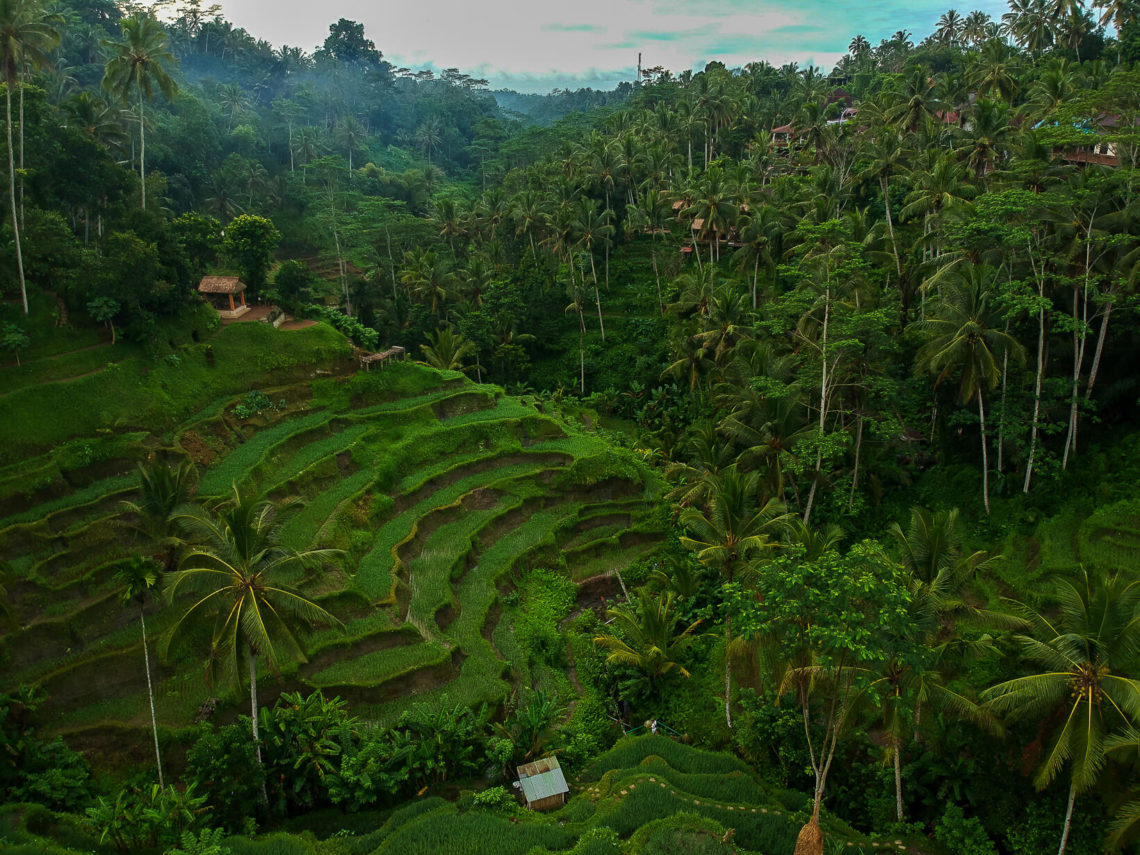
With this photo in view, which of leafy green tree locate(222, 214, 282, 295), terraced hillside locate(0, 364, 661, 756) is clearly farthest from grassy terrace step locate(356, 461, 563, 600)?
leafy green tree locate(222, 214, 282, 295)

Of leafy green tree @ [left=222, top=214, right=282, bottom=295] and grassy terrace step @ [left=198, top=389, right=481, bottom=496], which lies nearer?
grassy terrace step @ [left=198, top=389, right=481, bottom=496]

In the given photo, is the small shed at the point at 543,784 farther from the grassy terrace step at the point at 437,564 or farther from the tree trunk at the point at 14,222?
the tree trunk at the point at 14,222

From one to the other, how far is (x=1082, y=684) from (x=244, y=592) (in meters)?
17.7

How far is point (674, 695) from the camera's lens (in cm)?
2262

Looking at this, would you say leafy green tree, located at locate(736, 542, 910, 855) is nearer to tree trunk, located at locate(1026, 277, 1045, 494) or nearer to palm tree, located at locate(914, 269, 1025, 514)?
palm tree, located at locate(914, 269, 1025, 514)

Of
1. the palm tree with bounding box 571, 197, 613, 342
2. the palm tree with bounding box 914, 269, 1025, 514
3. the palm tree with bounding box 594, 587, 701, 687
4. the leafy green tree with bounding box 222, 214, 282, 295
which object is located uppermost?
→ the palm tree with bounding box 571, 197, 613, 342

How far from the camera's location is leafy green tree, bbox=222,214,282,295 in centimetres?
3591

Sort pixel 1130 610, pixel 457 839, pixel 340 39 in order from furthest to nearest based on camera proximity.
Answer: pixel 340 39
pixel 457 839
pixel 1130 610

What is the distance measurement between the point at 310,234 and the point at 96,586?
51.2 meters

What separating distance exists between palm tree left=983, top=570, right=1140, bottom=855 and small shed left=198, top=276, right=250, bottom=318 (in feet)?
Result: 114

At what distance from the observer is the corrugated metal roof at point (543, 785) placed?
692 inches

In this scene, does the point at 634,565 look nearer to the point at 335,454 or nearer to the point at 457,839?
the point at 335,454

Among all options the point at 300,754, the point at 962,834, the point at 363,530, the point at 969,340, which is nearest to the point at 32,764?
the point at 300,754

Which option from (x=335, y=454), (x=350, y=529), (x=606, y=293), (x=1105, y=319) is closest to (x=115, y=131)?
(x=335, y=454)
